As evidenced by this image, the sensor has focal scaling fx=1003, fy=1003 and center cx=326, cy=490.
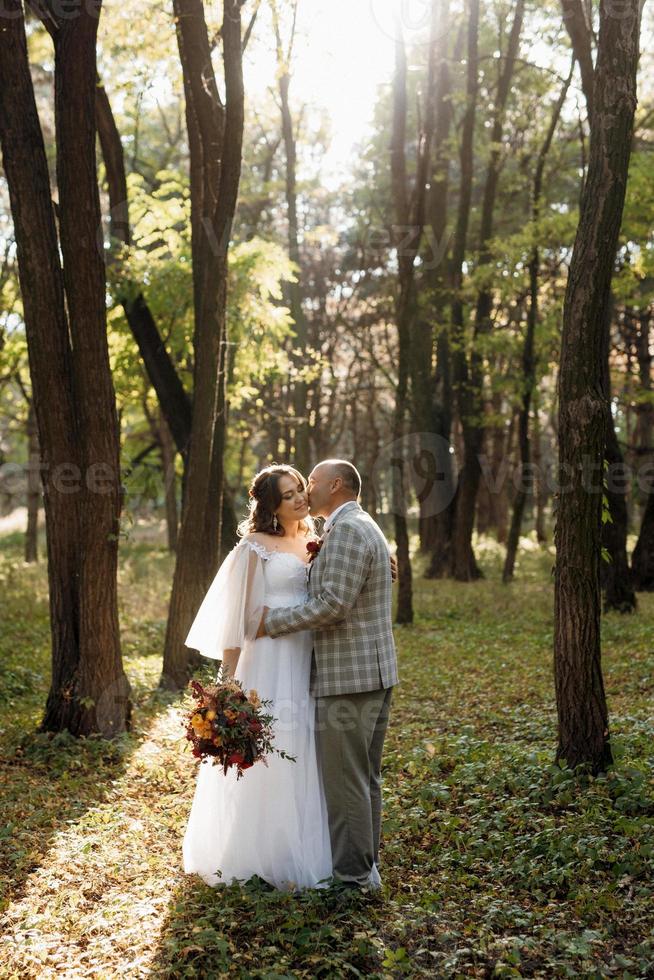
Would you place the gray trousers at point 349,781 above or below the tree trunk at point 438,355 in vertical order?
below

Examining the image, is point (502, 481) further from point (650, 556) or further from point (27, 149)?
point (27, 149)

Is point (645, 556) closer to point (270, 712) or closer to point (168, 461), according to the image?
point (168, 461)

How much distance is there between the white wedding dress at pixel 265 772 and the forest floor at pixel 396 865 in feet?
0.65

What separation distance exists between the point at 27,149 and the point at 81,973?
6602 millimetres

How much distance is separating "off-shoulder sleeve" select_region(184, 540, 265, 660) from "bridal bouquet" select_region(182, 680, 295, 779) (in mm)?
413

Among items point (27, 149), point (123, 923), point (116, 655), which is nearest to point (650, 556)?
point (116, 655)

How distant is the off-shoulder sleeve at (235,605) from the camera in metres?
5.75

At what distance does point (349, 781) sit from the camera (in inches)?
217

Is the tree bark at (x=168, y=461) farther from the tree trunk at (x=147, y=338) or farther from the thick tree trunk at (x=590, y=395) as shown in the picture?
the thick tree trunk at (x=590, y=395)

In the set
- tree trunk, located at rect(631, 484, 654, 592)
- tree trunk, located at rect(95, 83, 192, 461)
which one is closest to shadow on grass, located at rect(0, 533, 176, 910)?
tree trunk, located at rect(95, 83, 192, 461)

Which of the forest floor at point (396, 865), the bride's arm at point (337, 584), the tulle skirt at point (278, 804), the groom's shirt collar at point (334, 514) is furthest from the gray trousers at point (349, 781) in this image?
the groom's shirt collar at point (334, 514)

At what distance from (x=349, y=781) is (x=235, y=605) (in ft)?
3.83

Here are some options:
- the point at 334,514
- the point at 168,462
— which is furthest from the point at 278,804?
the point at 168,462

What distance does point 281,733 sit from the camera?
5.65m
